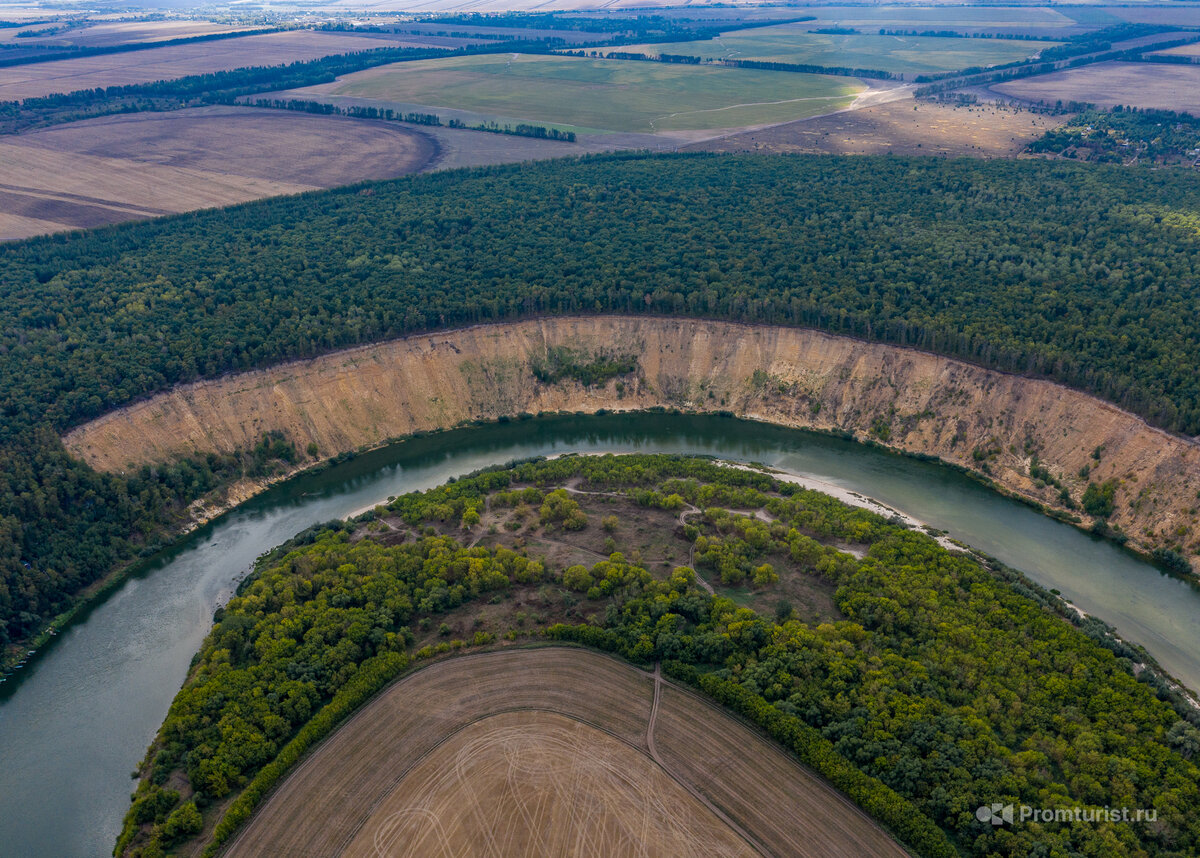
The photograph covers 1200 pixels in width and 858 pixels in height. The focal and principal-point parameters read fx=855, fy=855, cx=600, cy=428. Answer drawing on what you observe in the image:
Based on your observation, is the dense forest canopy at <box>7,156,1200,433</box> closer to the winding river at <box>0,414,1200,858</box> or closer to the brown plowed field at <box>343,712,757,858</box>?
the winding river at <box>0,414,1200,858</box>

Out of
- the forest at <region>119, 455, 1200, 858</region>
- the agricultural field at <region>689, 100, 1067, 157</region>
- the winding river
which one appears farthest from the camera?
the agricultural field at <region>689, 100, 1067, 157</region>

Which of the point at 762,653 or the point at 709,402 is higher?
the point at 762,653

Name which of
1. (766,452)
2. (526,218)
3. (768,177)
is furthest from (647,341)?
(768,177)

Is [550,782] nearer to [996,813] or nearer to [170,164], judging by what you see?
[996,813]

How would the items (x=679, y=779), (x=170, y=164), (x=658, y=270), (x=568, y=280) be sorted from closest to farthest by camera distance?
(x=679, y=779)
(x=568, y=280)
(x=658, y=270)
(x=170, y=164)

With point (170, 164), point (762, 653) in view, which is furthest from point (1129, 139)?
point (170, 164)

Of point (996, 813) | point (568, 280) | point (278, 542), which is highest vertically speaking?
point (996, 813)

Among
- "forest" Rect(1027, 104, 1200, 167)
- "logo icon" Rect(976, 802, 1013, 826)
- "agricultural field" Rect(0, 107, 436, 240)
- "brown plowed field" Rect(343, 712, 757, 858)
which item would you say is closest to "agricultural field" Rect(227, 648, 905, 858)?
"brown plowed field" Rect(343, 712, 757, 858)

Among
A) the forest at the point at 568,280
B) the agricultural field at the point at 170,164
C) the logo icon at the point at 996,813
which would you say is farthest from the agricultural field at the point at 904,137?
the logo icon at the point at 996,813
